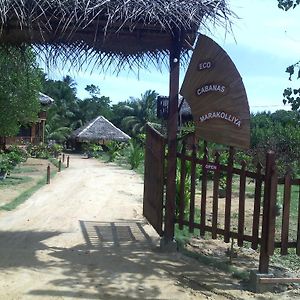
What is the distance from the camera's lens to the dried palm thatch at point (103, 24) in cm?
663

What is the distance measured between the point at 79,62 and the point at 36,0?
1.40 meters

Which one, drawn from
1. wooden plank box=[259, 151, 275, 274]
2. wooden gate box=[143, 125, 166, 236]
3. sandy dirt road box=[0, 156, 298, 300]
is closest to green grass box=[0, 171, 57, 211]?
sandy dirt road box=[0, 156, 298, 300]

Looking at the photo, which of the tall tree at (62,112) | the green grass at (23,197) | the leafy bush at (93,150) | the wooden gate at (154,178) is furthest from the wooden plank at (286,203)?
the tall tree at (62,112)

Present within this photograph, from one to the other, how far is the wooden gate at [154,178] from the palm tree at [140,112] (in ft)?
167

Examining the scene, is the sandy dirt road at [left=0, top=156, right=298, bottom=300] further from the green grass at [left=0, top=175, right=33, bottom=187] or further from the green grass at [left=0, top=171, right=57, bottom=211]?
the green grass at [left=0, top=175, right=33, bottom=187]

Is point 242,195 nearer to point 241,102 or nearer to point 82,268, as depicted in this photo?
point 241,102

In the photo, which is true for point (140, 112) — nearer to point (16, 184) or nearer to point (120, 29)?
point (16, 184)

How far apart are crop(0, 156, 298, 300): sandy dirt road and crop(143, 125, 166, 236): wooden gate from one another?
433mm

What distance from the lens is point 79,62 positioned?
7.76m

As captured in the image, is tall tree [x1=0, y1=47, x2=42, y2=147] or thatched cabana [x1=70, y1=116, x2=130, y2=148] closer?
tall tree [x1=0, y1=47, x2=42, y2=147]

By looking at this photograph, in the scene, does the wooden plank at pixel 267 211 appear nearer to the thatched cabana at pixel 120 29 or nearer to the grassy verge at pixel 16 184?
the thatched cabana at pixel 120 29

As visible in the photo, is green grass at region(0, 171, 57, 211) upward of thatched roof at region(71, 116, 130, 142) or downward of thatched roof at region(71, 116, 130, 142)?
downward

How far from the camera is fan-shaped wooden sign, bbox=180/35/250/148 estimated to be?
626 centimetres

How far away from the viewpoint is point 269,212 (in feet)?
18.3
